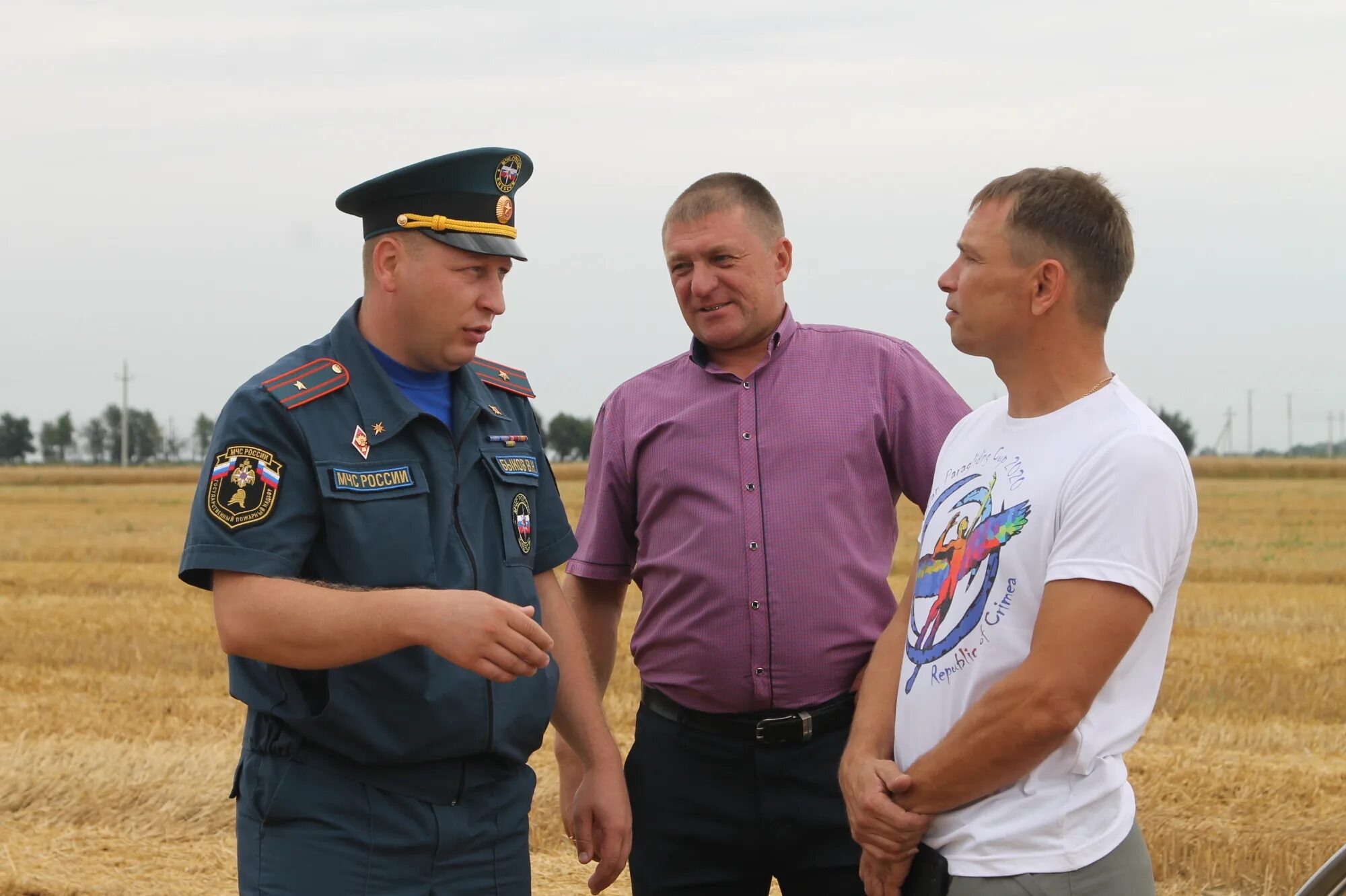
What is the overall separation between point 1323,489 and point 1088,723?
39.1 meters

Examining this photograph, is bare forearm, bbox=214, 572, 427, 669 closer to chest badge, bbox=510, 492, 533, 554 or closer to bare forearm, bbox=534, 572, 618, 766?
chest badge, bbox=510, 492, 533, 554

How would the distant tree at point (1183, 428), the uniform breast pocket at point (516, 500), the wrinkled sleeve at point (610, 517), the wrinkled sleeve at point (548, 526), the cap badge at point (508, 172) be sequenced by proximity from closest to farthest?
the uniform breast pocket at point (516, 500)
the cap badge at point (508, 172)
the wrinkled sleeve at point (548, 526)
the wrinkled sleeve at point (610, 517)
the distant tree at point (1183, 428)

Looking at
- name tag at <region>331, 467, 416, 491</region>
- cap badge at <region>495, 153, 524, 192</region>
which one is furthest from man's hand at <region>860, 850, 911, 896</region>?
cap badge at <region>495, 153, 524, 192</region>

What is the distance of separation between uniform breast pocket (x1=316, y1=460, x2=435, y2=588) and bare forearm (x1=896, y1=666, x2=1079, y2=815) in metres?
1.07

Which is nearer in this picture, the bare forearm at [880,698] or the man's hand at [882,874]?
the man's hand at [882,874]

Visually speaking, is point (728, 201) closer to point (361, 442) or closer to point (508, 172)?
point (508, 172)

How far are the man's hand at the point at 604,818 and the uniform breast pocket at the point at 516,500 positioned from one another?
530 millimetres

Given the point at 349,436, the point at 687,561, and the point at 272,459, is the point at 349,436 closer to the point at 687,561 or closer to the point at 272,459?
the point at 272,459

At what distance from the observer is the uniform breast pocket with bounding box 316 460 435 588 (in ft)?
9.29

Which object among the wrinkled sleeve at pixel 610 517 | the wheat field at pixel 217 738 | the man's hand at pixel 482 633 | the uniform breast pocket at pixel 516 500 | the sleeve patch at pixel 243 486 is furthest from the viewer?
the wheat field at pixel 217 738

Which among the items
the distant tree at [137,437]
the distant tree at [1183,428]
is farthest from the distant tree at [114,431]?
the distant tree at [1183,428]

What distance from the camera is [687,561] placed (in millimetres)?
3592

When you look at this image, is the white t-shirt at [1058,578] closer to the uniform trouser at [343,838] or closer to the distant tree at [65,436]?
the uniform trouser at [343,838]

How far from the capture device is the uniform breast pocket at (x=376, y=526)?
9.29 ft
